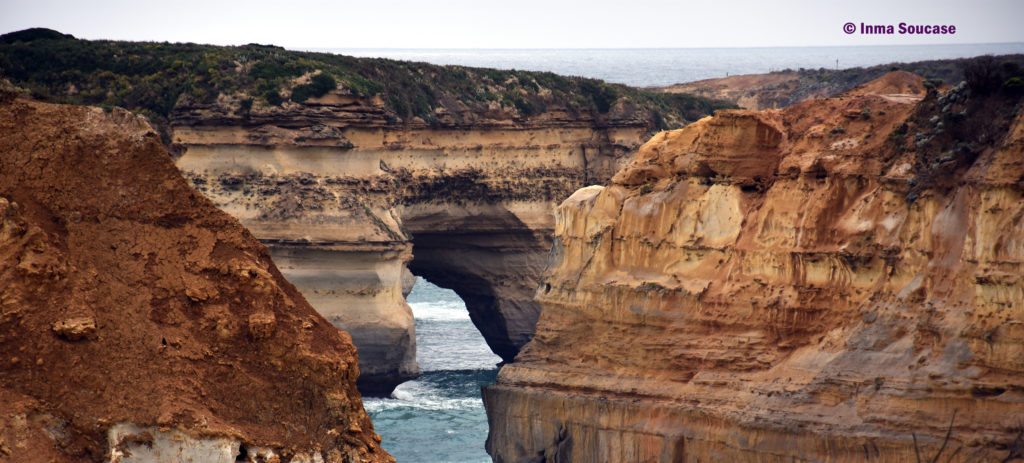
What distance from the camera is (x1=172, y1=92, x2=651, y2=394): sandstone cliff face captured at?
58594 millimetres

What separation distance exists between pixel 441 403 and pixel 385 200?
222 inches

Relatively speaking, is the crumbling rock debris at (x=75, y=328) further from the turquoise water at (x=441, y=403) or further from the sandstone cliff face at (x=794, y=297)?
the turquoise water at (x=441, y=403)

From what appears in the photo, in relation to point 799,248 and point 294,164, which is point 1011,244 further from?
point 294,164

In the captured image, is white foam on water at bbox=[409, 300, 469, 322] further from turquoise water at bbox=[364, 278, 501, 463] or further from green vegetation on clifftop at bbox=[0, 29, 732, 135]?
green vegetation on clifftop at bbox=[0, 29, 732, 135]

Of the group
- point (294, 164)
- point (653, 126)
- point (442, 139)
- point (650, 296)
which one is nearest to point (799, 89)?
point (653, 126)

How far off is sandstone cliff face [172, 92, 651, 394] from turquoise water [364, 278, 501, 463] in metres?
1.11

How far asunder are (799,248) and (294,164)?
25.3m

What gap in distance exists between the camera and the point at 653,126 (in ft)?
245

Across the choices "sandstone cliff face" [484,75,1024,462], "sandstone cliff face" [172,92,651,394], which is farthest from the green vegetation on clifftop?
"sandstone cliff face" [484,75,1024,462]

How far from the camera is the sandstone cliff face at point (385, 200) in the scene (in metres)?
58.6

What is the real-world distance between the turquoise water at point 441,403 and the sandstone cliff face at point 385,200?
3.64ft

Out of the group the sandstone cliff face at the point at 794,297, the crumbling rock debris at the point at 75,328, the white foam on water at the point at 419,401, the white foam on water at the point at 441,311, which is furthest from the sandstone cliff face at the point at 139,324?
the white foam on water at the point at 441,311

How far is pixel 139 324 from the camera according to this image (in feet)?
83.2

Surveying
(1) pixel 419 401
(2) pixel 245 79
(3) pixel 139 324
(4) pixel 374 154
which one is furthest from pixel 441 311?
(3) pixel 139 324
